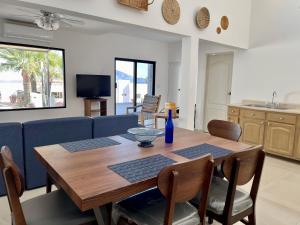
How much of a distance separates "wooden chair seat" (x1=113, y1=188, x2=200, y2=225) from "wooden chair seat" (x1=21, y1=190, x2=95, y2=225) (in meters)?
0.22

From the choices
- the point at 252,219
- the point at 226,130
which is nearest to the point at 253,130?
the point at 226,130

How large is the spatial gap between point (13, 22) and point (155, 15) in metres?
3.45

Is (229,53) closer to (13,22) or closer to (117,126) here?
(117,126)

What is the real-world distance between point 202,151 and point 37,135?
1913mm

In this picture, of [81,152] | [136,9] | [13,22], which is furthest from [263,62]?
[13,22]

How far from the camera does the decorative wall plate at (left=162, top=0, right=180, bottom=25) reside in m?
3.17

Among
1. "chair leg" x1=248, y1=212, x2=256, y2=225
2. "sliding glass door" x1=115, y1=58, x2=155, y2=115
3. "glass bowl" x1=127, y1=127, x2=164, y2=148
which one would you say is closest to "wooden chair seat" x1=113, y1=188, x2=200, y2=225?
"glass bowl" x1=127, y1=127, x2=164, y2=148

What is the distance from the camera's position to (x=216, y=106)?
19.1 ft

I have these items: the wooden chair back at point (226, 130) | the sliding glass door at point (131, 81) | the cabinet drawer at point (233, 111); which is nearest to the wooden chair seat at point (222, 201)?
the wooden chair back at point (226, 130)

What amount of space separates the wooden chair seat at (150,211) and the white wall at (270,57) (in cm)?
390

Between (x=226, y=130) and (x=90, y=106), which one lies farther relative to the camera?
(x=90, y=106)

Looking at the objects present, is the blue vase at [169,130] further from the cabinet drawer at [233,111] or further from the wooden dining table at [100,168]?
the cabinet drawer at [233,111]

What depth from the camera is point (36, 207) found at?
1.48 metres

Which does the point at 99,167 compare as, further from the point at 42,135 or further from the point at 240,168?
the point at 42,135
